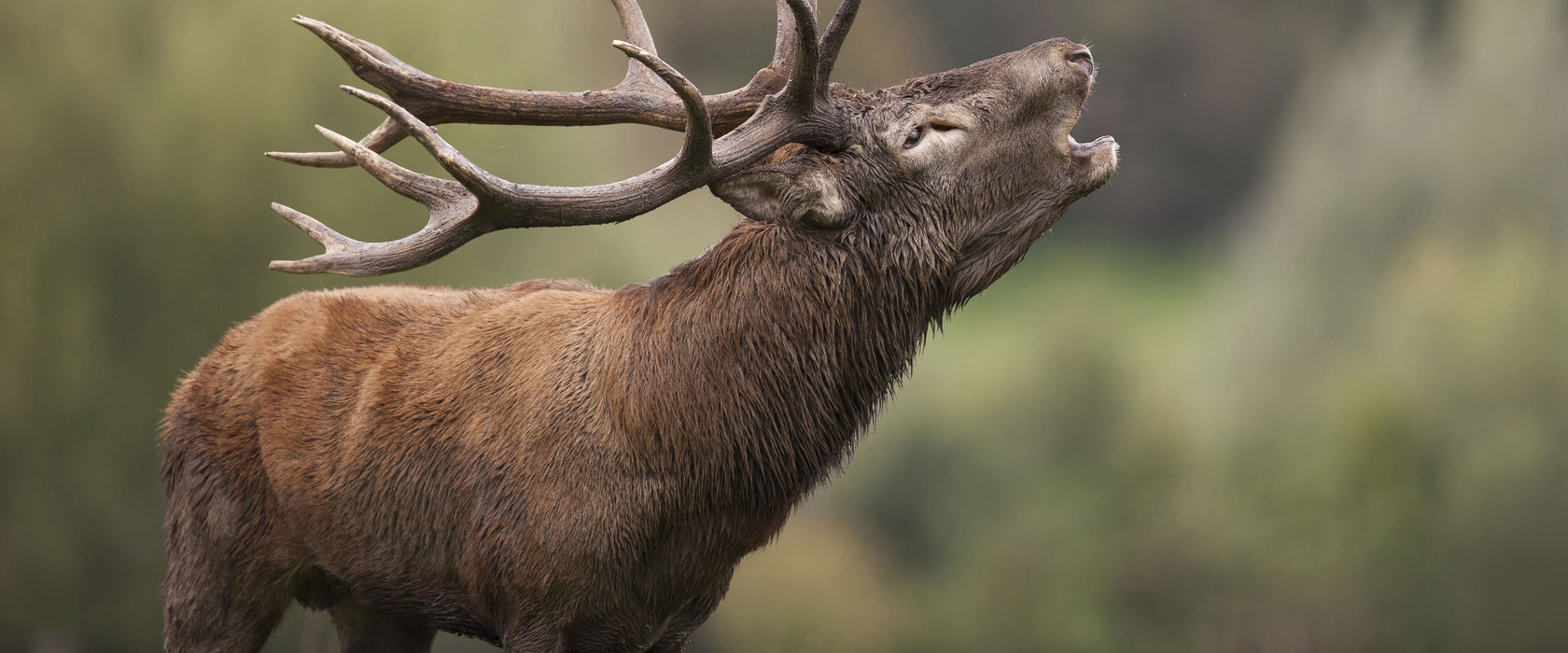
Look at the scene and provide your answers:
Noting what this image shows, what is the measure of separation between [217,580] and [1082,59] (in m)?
2.85

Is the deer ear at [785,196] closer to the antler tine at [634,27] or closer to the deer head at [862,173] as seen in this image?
the deer head at [862,173]

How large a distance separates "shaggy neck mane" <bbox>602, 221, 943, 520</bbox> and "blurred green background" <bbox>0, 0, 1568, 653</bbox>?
283 cm

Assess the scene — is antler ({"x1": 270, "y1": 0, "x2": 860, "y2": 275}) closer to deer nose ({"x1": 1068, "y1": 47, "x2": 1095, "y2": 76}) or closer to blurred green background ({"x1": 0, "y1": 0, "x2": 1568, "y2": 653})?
deer nose ({"x1": 1068, "y1": 47, "x2": 1095, "y2": 76})

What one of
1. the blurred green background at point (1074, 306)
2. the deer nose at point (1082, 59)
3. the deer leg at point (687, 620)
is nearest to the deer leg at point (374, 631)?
the deer leg at point (687, 620)

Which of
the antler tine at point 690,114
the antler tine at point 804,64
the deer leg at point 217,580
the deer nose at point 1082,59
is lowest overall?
the deer leg at point 217,580

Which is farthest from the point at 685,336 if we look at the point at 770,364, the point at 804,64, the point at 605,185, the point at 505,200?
the point at 804,64

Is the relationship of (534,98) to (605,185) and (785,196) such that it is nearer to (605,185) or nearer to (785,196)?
(605,185)

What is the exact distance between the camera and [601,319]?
10.7ft

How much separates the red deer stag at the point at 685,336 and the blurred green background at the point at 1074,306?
2483 millimetres

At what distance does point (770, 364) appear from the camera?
3.04 meters

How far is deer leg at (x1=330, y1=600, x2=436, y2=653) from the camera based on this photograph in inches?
162

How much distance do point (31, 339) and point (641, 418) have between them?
3.78 meters

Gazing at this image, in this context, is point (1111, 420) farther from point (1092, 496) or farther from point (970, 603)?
point (970, 603)

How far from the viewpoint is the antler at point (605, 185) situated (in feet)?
9.34
